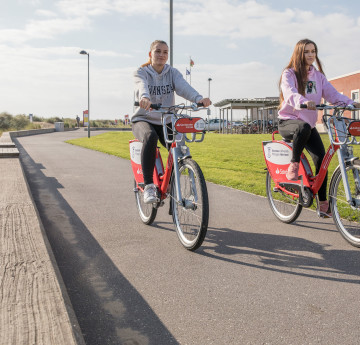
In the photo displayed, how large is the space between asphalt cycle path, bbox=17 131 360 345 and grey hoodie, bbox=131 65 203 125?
1.25 m

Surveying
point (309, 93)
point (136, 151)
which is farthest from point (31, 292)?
point (309, 93)

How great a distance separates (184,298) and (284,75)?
2814 mm

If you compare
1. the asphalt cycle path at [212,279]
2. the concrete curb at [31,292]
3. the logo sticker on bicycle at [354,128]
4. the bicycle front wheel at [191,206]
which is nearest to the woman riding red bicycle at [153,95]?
the bicycle front wheel at [191,206]

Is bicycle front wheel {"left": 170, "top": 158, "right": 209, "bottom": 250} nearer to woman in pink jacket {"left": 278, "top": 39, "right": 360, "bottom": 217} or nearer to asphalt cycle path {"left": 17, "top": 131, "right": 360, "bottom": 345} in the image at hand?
asphalt cycle path {"left": 17, "top": 131, "right": 360, "bottom": 345}

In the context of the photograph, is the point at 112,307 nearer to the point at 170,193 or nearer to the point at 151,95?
the point at 170,193

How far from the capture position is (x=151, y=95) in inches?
201

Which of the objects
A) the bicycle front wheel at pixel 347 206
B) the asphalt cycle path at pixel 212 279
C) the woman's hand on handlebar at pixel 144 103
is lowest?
the asphalt cycle path at pixel 212 279

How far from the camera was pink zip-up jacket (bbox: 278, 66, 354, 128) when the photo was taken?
4938mm

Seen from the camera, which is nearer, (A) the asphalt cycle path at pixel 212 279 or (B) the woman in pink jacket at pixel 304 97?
(A) the asphalt cycle path at pixel 212 279

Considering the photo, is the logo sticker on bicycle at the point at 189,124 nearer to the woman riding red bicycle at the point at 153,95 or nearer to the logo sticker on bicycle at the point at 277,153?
the woman riding red bicycle at the point at 153,95

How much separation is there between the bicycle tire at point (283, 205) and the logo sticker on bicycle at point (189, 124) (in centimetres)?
152

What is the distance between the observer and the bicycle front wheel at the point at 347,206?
429cm

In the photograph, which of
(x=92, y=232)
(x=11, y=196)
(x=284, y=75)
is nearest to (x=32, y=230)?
(x=92, y=232)

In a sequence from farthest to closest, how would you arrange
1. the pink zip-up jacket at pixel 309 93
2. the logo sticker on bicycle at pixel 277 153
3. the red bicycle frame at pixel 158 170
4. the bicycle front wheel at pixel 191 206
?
the logo sticker on bicycle at pixel 277 153 < the pink zip-up jacket at pixel 309 93 < the red bicycle frame at pixel 158 170 < the bicycle front wheel at pixel 191 206
